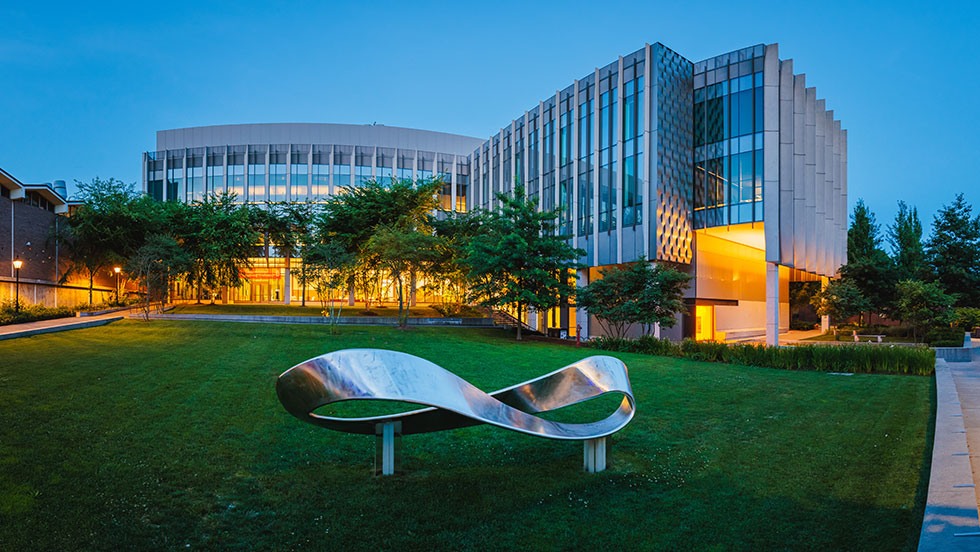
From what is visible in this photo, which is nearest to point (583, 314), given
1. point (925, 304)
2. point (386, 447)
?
point (925, 304)

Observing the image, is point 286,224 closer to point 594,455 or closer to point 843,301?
point 843,301

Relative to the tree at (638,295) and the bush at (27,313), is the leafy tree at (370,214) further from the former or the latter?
the tree at (638,295)

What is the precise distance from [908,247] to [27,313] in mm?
66972

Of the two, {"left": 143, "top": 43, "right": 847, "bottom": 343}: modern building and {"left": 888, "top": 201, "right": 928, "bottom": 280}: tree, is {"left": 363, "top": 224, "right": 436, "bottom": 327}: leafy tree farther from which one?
{"left": 888, "top": 201, "right": 928, "bottom": 280}: tree

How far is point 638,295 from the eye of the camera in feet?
84.5

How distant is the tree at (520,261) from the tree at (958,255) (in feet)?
106

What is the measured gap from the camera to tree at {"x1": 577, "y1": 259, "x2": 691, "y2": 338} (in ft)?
82.2

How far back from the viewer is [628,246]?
33.2 meters

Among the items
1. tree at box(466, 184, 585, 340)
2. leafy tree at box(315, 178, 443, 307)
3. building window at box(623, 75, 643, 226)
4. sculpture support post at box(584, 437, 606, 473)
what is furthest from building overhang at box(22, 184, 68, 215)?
sculpture support post at box(584, 437, 606, 473)

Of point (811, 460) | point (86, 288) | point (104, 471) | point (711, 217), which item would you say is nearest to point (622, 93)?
point (711, 217)

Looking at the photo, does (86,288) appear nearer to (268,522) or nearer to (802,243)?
(268,522)

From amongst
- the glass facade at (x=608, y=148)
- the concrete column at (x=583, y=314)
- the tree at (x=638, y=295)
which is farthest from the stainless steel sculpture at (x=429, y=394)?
the concrete column at (x=583, y=314)

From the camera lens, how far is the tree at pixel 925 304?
29.2 metres

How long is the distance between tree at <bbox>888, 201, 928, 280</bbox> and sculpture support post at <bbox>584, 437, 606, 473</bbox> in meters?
45.9
